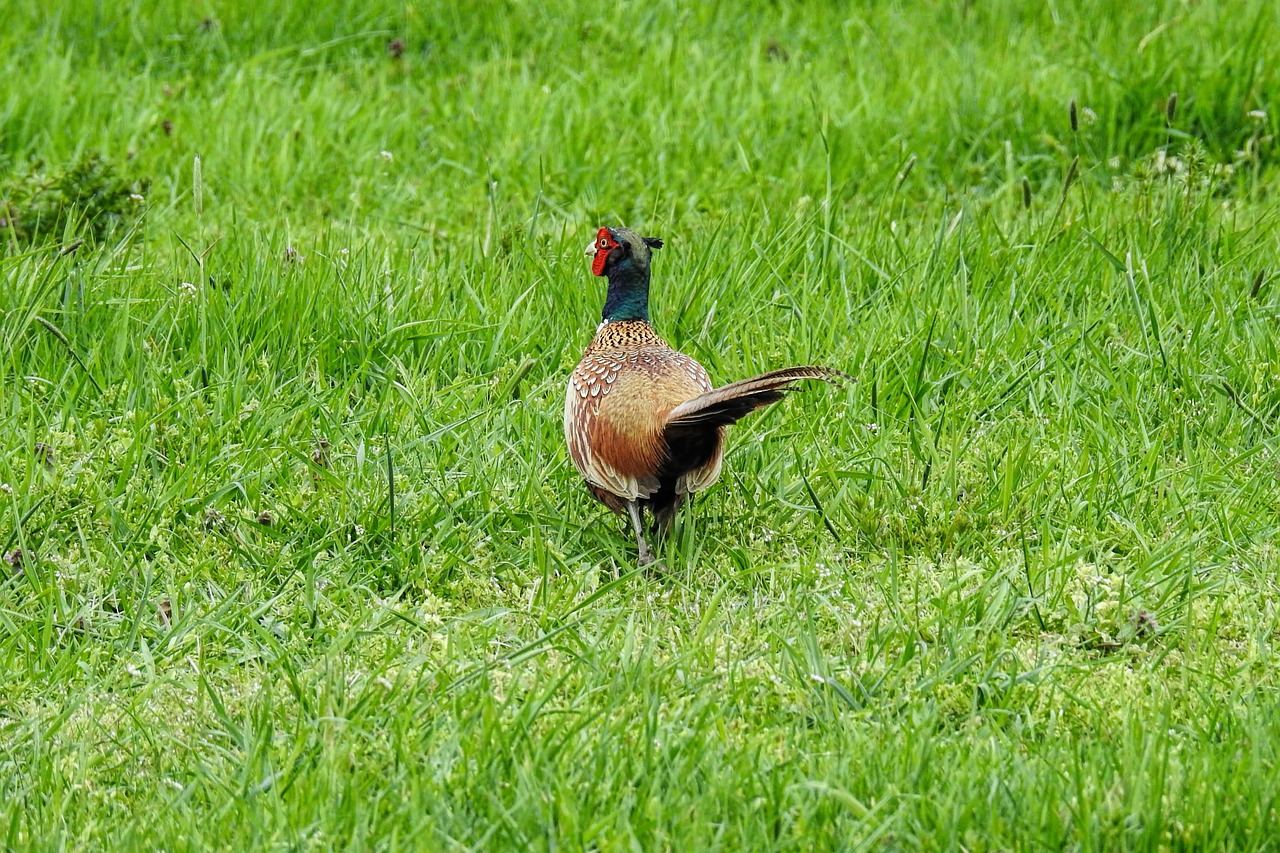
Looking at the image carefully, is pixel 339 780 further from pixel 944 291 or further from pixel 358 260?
pixel 944 291

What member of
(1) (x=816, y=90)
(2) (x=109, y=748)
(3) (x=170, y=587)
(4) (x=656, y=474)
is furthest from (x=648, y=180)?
(2) (x=109, y=748)

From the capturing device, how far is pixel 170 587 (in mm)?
3885

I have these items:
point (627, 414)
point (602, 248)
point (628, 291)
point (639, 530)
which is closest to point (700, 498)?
point (639, 530)

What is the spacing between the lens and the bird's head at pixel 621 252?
4.57 meters

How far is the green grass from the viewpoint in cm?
304

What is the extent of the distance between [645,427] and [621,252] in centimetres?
85

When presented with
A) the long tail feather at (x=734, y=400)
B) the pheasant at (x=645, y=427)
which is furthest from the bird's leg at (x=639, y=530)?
the long tail feather at (x=734, y=400)

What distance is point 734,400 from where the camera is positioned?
11.7 ft

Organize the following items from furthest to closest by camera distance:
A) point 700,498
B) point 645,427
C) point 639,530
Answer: point 700,498, point 639,530, point 645,427

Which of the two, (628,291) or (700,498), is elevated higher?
(628,291)

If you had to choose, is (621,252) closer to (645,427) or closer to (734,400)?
(645,427)

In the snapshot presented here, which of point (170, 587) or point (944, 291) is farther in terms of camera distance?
point (944, 291)

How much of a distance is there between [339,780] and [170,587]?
1.10 m

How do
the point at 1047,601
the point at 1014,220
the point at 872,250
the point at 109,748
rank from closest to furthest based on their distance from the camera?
the point at 109,748, the point at 1047,601, the point at 872,250, the point at 1014,220
